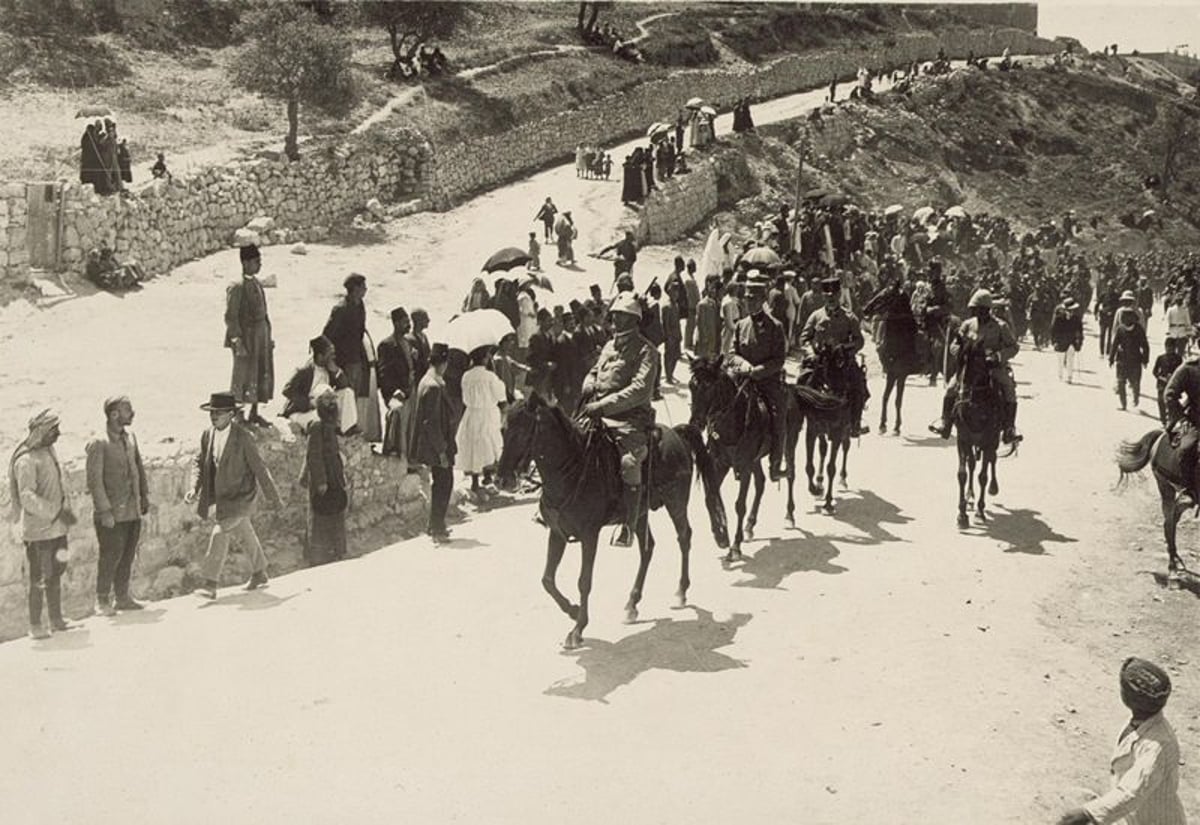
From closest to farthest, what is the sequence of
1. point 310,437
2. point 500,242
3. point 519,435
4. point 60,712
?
point 60,712 → point 519,435 → point 310,437 → point 500,242

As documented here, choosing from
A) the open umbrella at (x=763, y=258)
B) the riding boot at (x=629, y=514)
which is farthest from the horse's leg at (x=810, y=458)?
the open umbrella at (x=763, y=258)

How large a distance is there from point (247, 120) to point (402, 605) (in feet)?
87.1

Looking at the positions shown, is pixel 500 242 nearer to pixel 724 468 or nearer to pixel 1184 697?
pixel 724 468

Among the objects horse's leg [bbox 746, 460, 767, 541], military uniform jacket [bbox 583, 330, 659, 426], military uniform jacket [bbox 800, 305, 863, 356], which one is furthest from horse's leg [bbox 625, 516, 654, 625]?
military uniform jacket [bbox 800, 305, 863, 356]

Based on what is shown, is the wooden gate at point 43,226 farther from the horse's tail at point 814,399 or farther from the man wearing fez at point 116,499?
the horse's tail at point 814,399

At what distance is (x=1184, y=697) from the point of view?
29.6ft

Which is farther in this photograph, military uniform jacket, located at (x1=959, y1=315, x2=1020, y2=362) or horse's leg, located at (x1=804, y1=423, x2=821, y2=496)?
horse's leg, located at (x1=804, y1=423, x2=821, y2=496)

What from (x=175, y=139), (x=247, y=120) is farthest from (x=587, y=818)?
(x=247, y=120)

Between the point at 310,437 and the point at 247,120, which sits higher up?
the point at 247,120

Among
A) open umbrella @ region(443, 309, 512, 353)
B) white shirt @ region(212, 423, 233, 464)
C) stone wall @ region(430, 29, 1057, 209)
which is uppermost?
stone wall @ region(430, 29, 1057, 209)

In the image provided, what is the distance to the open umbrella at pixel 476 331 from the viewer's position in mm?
12281

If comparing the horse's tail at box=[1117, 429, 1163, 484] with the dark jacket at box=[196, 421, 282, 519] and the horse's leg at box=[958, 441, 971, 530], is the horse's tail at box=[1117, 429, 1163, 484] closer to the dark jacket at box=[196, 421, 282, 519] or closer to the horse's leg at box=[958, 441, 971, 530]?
the horse's leg at box=[958, 441, 971, 530]

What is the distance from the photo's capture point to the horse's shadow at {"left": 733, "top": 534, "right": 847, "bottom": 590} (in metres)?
10.4

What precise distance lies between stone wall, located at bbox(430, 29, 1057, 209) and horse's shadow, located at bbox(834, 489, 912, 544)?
22.1 metres
